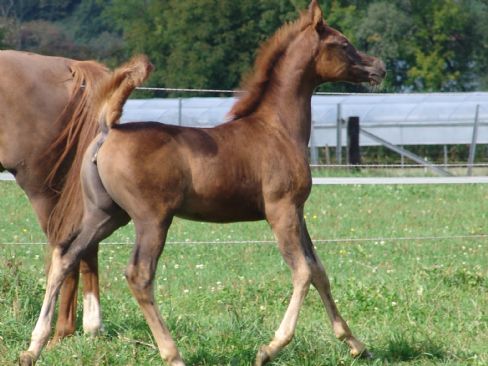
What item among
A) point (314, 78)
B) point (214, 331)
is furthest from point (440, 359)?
point (314, 78)

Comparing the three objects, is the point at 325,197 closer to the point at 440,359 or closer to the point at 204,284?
the point at 204,284

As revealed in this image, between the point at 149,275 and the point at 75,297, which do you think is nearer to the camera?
the point at 149,275

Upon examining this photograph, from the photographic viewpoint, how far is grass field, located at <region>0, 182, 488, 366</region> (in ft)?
18.2

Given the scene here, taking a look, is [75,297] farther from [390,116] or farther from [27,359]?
[390,116]

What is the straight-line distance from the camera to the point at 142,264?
16.7 ft

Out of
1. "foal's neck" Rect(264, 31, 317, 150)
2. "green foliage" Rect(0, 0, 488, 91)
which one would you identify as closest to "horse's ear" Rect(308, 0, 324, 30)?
"foal's neck" Rect(264, 31, 317, 150)

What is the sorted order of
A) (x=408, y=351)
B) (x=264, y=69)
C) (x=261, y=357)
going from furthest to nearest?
(x=264, y=69) → (x=408, y=351) → (x=261, y=357)

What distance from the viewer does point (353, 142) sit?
2095 cm

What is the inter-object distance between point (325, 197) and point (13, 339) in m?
8.72

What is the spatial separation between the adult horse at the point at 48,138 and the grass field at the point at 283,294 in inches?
12.9

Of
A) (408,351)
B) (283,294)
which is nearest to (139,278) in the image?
(408,351)

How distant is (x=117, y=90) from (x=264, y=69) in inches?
36.4

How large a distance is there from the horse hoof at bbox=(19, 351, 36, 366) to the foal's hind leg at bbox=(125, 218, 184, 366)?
24.0 inches

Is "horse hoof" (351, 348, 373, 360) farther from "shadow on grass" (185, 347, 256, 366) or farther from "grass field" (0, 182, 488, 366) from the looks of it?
"shadow on grass" (185, 347, 256, 366)
